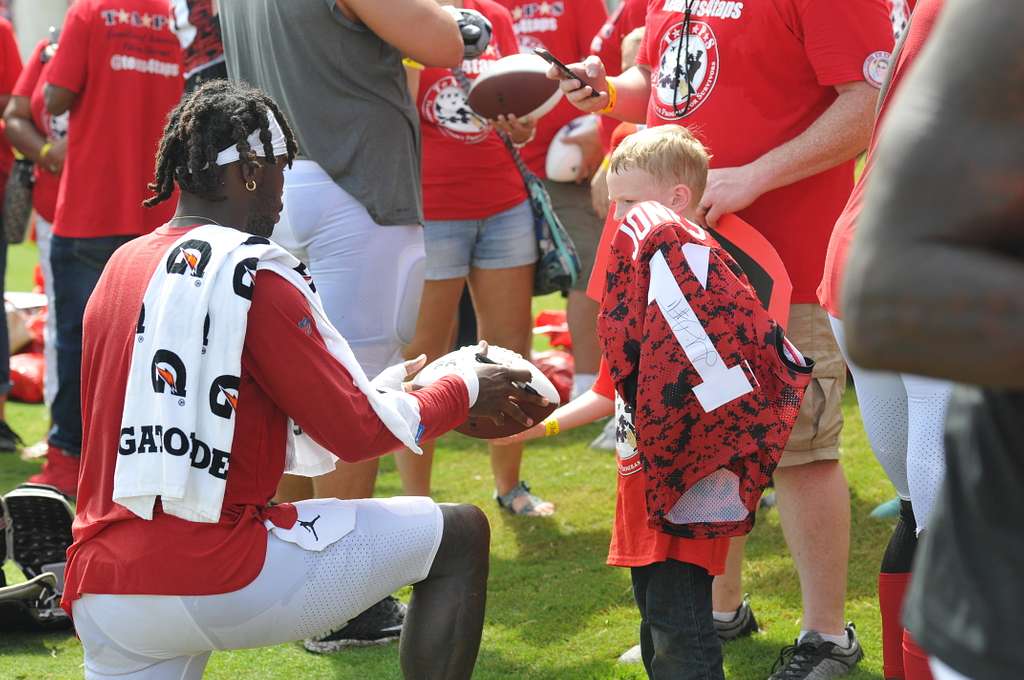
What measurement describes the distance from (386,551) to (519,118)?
2.09 m

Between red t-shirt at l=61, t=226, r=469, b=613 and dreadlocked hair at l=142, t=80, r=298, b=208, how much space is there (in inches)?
6.9

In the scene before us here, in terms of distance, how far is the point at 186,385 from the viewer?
2670 millimetres

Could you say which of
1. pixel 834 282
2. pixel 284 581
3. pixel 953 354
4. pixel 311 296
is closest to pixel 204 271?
pixel 311 296

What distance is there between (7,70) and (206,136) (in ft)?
14.9

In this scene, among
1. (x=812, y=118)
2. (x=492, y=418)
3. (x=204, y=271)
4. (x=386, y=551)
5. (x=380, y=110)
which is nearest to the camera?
(x=204, y=271)

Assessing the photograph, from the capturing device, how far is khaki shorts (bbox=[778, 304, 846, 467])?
3.68 metres

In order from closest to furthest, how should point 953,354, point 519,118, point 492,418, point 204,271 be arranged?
point 953,354
point 204,271
point 492,418
point 519,118

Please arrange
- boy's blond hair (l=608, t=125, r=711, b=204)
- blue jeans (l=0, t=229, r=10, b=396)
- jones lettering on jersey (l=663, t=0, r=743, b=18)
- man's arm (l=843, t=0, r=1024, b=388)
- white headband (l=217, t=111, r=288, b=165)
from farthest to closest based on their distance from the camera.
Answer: blue jeans (l=0, t=229, r=10, b=396), jones lettering on jersey (l=663, t=0, r=743, b=18), boy's blond hair (l=608, t=125, r=711, b=204), white headband (l=217, t=111, r=288, b=165), man's arm (l=843, t=0, r=1024, b=388)

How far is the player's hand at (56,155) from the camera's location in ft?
20.9

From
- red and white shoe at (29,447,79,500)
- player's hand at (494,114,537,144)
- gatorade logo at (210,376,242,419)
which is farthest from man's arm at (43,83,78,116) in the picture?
gatorade logo at (210,376,242,419)

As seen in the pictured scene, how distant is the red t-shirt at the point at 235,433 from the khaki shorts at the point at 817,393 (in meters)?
1.38

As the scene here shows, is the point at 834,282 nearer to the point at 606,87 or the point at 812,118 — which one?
the point at 812,118

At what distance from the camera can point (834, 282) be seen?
117 inches

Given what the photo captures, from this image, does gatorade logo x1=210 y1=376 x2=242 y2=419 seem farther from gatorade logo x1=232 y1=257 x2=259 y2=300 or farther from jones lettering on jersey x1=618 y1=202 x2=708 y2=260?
jones lettering on jersey x1=618 y1=202 x2=708 y2=260
